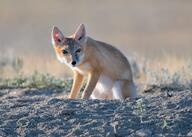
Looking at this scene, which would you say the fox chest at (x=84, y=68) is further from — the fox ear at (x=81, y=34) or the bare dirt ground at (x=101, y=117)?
the bare dirt ground at (x=101, y=117)

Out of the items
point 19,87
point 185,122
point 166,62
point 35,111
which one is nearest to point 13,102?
point 35,111

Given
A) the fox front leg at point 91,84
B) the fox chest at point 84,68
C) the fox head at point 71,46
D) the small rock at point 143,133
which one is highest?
the fox head at point 71,46

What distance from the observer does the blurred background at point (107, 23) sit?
30625mm

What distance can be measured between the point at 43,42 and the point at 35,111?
21.6m

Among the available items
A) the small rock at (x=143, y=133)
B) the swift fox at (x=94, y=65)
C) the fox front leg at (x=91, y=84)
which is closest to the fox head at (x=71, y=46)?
the swift fox at (x=94, y=65)

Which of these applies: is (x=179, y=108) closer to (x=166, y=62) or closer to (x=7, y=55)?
(x=166, y=62)

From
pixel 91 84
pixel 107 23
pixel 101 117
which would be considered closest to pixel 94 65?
pixel 91 84

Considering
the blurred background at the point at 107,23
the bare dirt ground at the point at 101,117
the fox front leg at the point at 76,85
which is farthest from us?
the blurred background at the point at 107,23

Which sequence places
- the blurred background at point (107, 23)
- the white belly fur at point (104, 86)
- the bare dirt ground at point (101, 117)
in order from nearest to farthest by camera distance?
the bare dirt ground at point (101, 117), the white belly fur at point (104, 86), the blurred background at point (107, 23)

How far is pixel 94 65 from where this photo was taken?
485 inches

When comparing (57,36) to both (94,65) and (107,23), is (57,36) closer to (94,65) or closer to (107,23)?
(94,65)

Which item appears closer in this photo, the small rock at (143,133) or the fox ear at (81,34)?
the small rock at (143,133)

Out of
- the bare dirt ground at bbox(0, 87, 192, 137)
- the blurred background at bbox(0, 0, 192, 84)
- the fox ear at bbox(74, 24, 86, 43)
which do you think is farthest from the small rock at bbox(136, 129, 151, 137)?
the blurred background at bbox(0, 0, 192, 84)

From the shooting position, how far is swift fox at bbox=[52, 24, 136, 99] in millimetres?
12273
